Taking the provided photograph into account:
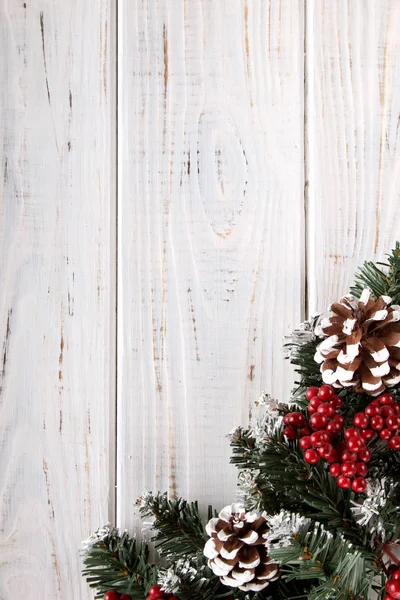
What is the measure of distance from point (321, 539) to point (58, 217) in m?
0.50

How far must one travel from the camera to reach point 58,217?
0.75 m

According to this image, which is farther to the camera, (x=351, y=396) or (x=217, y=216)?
(x=217, y=216)

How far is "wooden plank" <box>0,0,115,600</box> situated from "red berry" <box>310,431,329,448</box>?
1.08 feet

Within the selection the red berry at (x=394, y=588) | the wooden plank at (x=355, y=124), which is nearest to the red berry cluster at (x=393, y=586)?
the red berry at (x=394, y=588)

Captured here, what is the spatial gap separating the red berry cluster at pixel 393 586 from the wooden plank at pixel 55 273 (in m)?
0.39

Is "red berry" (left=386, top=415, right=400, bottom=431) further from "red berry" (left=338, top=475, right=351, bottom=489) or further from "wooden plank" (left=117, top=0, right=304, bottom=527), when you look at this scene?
"wooden plank" (left=117, top=0, right=304, bottom=527)

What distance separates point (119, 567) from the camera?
62 centimetres

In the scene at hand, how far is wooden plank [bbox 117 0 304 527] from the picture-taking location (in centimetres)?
73

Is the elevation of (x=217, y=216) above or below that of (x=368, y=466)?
above

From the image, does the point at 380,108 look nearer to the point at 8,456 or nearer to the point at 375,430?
the point at 375,430

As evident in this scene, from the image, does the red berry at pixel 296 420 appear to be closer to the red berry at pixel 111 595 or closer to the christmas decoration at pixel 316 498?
the christmas decoration at pixel 316 498

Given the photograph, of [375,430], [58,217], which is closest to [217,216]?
[58,217]

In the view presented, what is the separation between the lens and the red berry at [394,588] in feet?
1.45

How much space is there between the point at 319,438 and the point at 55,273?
422mm
